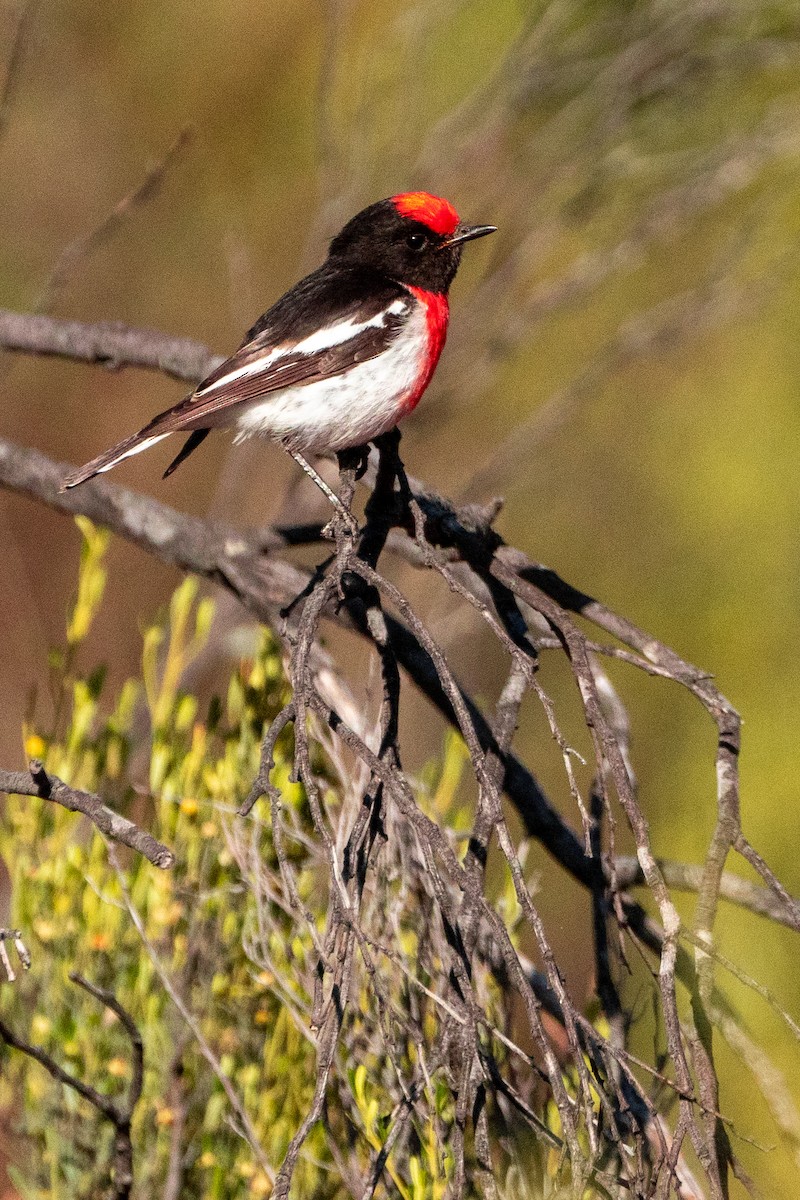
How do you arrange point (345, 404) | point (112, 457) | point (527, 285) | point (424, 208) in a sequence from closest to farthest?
1. point (112, 457)
2. point (345, 404)
3. point (424, 208)
4. point (527, 285)

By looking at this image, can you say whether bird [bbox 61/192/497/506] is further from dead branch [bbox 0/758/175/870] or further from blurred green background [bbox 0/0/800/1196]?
dead branch [bbox 0/758/175/870]

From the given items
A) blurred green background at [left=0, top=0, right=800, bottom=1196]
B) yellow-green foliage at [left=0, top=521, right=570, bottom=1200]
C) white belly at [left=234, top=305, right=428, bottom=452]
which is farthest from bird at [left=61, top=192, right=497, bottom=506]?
blurred green background at [left=0, top=0, right=800, bottom=1196]

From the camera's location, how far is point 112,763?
9.92 feet

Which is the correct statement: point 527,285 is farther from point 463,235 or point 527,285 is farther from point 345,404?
point 345,404

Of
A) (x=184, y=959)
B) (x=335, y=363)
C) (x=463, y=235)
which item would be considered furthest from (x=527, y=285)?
(x=184, y=959)

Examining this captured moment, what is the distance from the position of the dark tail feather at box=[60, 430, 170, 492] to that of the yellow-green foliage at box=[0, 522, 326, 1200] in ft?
1.33

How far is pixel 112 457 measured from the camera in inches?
117

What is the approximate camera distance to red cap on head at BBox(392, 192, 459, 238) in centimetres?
347

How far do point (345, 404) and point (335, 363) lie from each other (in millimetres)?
156

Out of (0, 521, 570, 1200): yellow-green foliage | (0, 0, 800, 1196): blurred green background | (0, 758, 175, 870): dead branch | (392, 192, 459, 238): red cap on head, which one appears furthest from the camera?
(0, 0, 800, 1196): blurred green background

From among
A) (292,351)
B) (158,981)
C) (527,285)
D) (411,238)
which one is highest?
(527,285)

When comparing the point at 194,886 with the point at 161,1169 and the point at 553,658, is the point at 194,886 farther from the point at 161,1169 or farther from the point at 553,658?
the point at 553,658

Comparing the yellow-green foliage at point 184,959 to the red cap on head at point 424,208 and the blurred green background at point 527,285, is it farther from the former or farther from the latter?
the blurred green background at point 527,285

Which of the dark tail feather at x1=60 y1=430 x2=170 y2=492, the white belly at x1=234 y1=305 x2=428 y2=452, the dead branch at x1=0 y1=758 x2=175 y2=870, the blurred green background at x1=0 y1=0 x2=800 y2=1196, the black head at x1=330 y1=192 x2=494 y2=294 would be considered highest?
the blurred green background at x1=0 y1=0 x2=800 y2=1196
